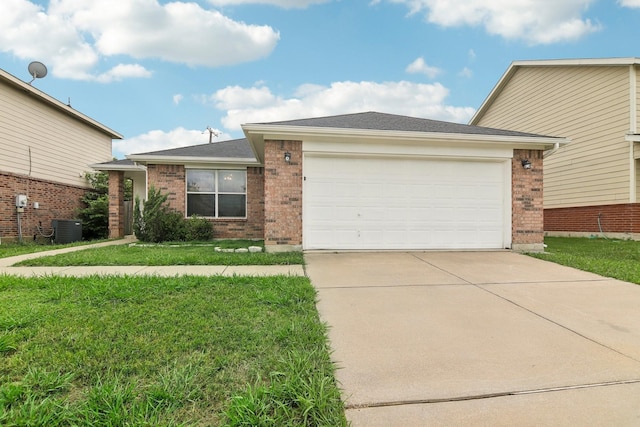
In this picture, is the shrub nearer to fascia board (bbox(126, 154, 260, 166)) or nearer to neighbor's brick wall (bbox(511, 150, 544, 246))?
fascia board (bbox(126, 154, 260, 166))

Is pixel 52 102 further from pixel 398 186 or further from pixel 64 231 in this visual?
pixel 398 186

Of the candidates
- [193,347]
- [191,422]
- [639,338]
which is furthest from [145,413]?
[639,338]

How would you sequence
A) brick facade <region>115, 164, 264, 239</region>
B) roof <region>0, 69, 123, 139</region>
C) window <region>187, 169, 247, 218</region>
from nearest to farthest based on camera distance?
roof <region>0, 69, 123, 139</region>
brick facade <region>115, 164, 264, 239</region>
window <region>187, 169, 247, 218</region>

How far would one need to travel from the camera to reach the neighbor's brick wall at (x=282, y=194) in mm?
7098

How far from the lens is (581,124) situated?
11.3 m

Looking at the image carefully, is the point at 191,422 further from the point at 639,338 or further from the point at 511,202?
the point at 511,202

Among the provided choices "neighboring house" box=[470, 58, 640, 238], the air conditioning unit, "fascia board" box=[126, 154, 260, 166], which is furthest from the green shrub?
"neighboring house" box=[470, 58, 640, 238]

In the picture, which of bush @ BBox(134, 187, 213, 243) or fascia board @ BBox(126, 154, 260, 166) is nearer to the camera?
bush @ BBox(134, 187, 213, 243)

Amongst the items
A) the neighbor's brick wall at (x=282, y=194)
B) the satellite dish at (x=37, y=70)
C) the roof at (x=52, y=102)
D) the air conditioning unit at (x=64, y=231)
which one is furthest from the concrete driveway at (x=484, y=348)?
the satellite dish at (x=37, y=70)

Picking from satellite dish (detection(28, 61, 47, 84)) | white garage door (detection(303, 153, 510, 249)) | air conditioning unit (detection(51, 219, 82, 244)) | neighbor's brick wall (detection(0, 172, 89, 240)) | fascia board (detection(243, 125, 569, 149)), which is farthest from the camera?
satellite dish (detection(28, 61, 47, 84))

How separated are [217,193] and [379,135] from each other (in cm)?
605

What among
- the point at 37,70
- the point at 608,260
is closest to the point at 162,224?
the point at 37,70

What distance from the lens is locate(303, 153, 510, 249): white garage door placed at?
7367 millimetres

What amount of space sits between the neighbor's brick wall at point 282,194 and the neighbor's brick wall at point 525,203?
17.7ft
